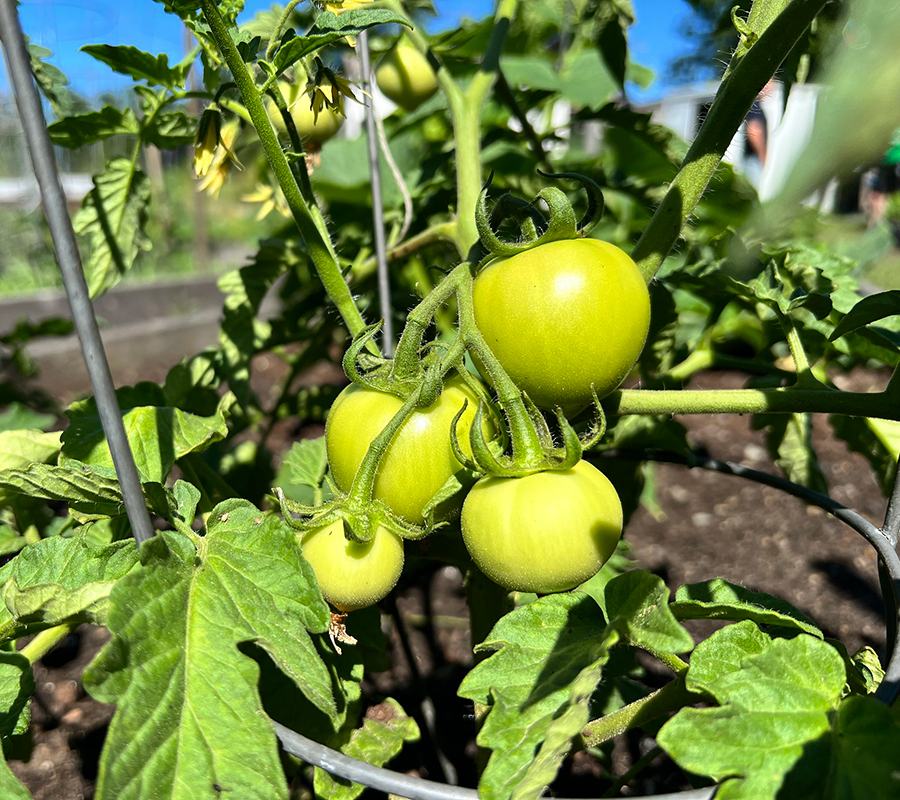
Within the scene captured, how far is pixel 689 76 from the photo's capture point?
3.51 metres

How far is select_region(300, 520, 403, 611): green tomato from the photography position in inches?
19.1

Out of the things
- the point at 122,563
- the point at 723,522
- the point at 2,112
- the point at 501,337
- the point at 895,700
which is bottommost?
the point at 723,522

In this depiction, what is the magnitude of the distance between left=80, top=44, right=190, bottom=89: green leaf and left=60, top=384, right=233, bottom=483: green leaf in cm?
29

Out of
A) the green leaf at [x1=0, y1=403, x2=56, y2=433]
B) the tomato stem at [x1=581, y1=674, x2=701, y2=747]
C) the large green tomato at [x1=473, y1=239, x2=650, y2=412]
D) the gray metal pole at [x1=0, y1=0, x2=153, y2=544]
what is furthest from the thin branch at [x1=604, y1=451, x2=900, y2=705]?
the green leaf at [x1=0, y1=403, x2=56, y2=433]

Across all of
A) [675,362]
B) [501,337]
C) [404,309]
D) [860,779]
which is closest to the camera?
[860,779]

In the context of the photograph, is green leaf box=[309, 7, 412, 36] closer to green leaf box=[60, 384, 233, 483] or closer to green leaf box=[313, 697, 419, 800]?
green leaf box=[60, 384, 233, 483]

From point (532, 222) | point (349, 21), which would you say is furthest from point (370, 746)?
point (349, 21)

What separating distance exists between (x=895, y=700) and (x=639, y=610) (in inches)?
6.6

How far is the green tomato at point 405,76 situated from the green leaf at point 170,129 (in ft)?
0.79

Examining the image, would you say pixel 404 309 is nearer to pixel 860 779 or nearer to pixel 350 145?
pixel 350 145

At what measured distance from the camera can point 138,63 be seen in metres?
0.63

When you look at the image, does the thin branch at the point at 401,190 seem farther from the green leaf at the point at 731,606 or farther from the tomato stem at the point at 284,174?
the green leaf at the point at 731,606

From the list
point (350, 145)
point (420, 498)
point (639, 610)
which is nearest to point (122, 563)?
point (420, 498)

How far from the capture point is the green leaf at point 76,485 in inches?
18.9
